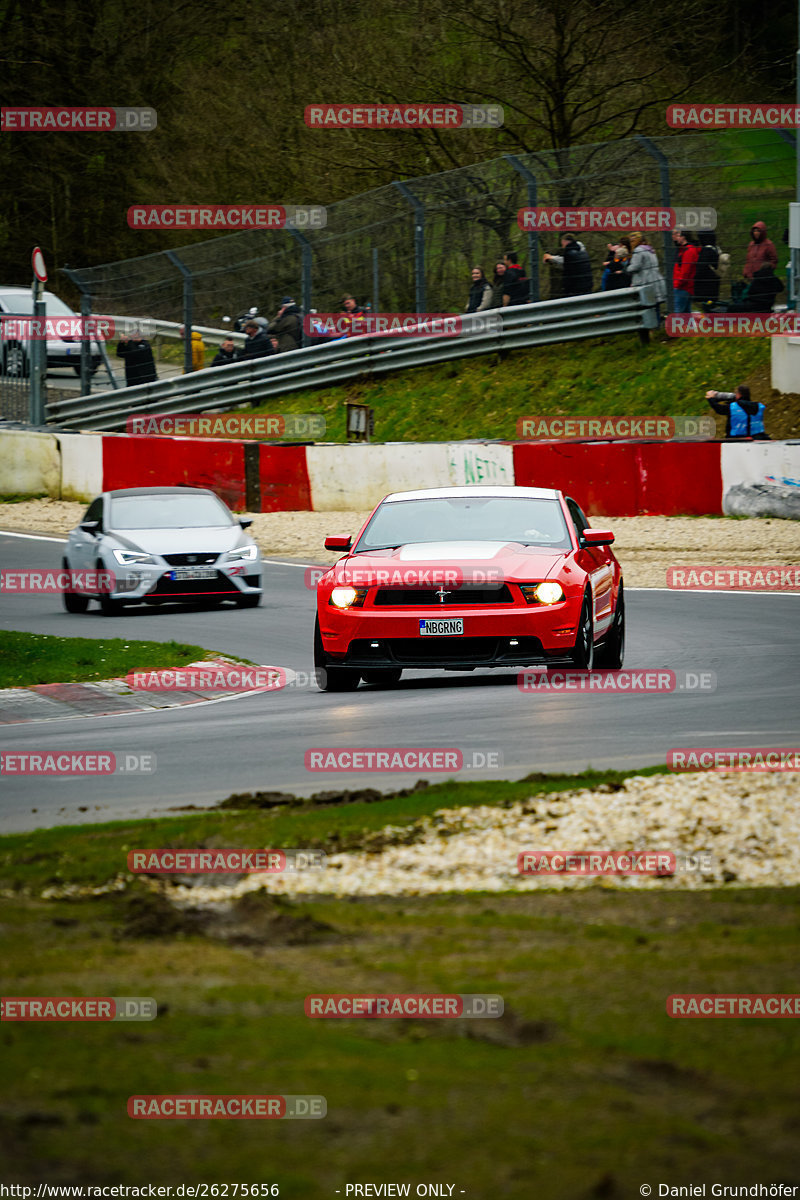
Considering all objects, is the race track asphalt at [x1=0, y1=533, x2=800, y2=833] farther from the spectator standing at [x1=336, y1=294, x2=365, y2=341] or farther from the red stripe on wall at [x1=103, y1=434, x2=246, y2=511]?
the spectator standing at [x1=336, y1=294, x2=365, y2=341]

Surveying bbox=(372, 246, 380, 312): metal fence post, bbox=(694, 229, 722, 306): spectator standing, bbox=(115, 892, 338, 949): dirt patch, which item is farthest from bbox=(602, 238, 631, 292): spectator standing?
bbox=(115, 892, 338, 949): dirt patch

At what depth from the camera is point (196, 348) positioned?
33.5 m

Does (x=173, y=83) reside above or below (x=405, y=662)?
above

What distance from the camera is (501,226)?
1119 inches

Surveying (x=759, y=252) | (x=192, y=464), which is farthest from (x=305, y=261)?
(x=759, y=252)

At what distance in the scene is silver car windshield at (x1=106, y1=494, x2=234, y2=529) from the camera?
19.8 meters

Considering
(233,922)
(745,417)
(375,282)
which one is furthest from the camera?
(375,282)

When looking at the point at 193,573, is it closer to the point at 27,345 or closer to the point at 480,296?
the point at 480,296

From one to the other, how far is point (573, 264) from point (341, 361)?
18.2 ft

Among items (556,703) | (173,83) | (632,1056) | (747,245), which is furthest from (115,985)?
(173,83)

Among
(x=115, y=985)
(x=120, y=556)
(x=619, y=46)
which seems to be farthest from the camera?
(x=619, y=46)

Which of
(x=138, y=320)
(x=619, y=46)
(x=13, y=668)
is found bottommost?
(x=13, y=668)

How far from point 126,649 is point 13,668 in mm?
1192

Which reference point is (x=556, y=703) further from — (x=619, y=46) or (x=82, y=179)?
(x=82, y=179)
